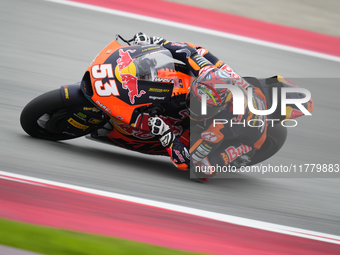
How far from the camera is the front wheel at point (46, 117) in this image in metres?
→ 3.78

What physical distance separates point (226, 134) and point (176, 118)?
514 millimetres

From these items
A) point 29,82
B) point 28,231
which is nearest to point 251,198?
point 28,231

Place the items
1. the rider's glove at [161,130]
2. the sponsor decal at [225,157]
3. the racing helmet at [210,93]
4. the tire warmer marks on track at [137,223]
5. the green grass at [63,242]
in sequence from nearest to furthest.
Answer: the green grass at [63,242] < the tire warmer marks on track at [137,223] < the racing helmet at [210,93] < the rider's glove at [161,130] < the sponsor decal at [225,157]

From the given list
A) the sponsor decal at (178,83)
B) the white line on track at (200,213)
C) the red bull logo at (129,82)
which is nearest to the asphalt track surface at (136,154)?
the white line on track at (200,213)

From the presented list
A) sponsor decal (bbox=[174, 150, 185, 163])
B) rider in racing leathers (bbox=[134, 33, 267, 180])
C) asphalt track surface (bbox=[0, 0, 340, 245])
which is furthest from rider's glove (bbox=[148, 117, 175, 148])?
asphalt track surface (bbox=[0, 0, 340, 245])

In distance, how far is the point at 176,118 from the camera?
12.8ft

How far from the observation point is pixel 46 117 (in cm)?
394

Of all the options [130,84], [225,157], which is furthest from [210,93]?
[225,157]

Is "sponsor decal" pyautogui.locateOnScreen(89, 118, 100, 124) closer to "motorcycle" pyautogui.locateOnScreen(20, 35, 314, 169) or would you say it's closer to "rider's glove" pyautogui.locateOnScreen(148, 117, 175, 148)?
"motorcycle" pyautogui.locateOnScreen(20, 35, 314, 169)

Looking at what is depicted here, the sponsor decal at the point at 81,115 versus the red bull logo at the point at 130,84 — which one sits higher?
the red bull logo at the point at 130,84

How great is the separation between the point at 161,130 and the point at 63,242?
4.35ft

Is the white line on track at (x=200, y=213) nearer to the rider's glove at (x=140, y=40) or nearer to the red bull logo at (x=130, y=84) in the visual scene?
the red bull logo at (x=130, y=84)

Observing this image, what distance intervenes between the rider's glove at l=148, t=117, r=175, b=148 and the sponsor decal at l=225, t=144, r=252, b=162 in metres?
0.64

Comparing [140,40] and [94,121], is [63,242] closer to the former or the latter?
[94,121]
